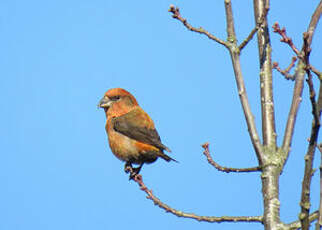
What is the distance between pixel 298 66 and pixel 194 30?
870mm

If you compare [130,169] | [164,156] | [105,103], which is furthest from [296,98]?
[105,103]

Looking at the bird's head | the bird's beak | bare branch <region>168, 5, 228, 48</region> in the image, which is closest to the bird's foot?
the bird's head

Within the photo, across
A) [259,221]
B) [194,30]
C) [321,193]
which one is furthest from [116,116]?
[321,193]

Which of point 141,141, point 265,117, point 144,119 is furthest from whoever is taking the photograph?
point 144,119

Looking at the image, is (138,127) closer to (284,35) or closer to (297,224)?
(284,35)

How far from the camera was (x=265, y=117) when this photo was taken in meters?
3.44

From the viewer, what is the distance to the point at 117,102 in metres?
8.88

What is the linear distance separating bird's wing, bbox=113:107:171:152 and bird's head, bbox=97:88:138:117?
15 cm

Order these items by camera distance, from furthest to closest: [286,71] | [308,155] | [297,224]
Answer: [286,71], [297,224], [308,155]

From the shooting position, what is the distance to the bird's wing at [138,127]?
8016mm

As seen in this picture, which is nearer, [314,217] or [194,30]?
[314,217]

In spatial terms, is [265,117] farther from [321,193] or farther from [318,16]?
[321,193]

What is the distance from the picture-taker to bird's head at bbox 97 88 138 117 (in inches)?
347

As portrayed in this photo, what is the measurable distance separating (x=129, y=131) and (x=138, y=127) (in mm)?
191
